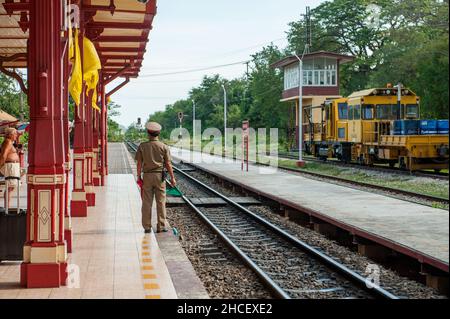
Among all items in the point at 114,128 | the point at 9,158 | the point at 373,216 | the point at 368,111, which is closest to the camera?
the point at 373,216

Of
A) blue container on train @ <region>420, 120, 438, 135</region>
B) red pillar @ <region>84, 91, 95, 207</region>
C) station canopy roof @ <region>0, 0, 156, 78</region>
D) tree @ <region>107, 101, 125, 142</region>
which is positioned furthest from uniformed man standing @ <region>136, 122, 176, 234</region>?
tree @ <region>107, 101, 125, 142</region>

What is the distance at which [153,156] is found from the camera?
11.2 metres

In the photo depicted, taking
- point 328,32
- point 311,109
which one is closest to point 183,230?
point 311,109

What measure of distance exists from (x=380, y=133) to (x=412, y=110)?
2097 millimetres

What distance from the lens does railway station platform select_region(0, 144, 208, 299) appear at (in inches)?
286

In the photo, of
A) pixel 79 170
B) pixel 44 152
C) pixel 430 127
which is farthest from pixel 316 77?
pixel 44 152

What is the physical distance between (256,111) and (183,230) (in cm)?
4820

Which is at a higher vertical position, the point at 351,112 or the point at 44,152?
the point at 351,112

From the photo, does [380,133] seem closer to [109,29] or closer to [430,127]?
[430,127]

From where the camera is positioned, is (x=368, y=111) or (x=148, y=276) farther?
A: (x=368, y=111)

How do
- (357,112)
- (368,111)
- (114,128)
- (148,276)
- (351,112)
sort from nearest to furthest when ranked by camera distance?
(148,276) → (368,111) → (357,112) → (351,112) → (114,128)

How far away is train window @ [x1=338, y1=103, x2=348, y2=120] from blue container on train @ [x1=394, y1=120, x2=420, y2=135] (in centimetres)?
658

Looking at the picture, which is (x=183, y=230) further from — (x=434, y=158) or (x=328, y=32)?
(x=328, y=32)

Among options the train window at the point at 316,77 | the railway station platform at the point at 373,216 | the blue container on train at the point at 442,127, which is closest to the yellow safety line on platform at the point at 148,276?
the railway station platform at the point at 373,216
